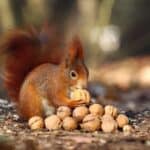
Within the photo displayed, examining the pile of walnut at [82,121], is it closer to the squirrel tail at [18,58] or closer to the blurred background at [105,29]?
the squirrel tail at [18,58]

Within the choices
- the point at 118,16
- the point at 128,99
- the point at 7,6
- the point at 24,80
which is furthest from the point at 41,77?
the point at 118,16

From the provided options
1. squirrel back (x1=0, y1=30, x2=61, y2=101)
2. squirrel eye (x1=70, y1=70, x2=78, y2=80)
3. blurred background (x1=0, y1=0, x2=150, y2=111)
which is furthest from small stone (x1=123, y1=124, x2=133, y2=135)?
blurred background (x1=0, y1=0, x2=150, y2=111)

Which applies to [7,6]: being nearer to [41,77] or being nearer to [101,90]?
[101,90]

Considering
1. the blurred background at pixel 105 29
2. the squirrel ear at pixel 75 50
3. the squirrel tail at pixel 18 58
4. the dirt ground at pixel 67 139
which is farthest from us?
the blurred background at pixel 105 29

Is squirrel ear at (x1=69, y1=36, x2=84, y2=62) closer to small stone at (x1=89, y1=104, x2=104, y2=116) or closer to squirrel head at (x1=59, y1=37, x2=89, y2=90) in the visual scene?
squirrel head at (x1=59, y1=37, x2=89, y2=90)

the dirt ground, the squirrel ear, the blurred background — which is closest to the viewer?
the dirt ground

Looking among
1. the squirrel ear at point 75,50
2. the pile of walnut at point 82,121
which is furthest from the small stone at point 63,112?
the squirrel ear at point 75,50
